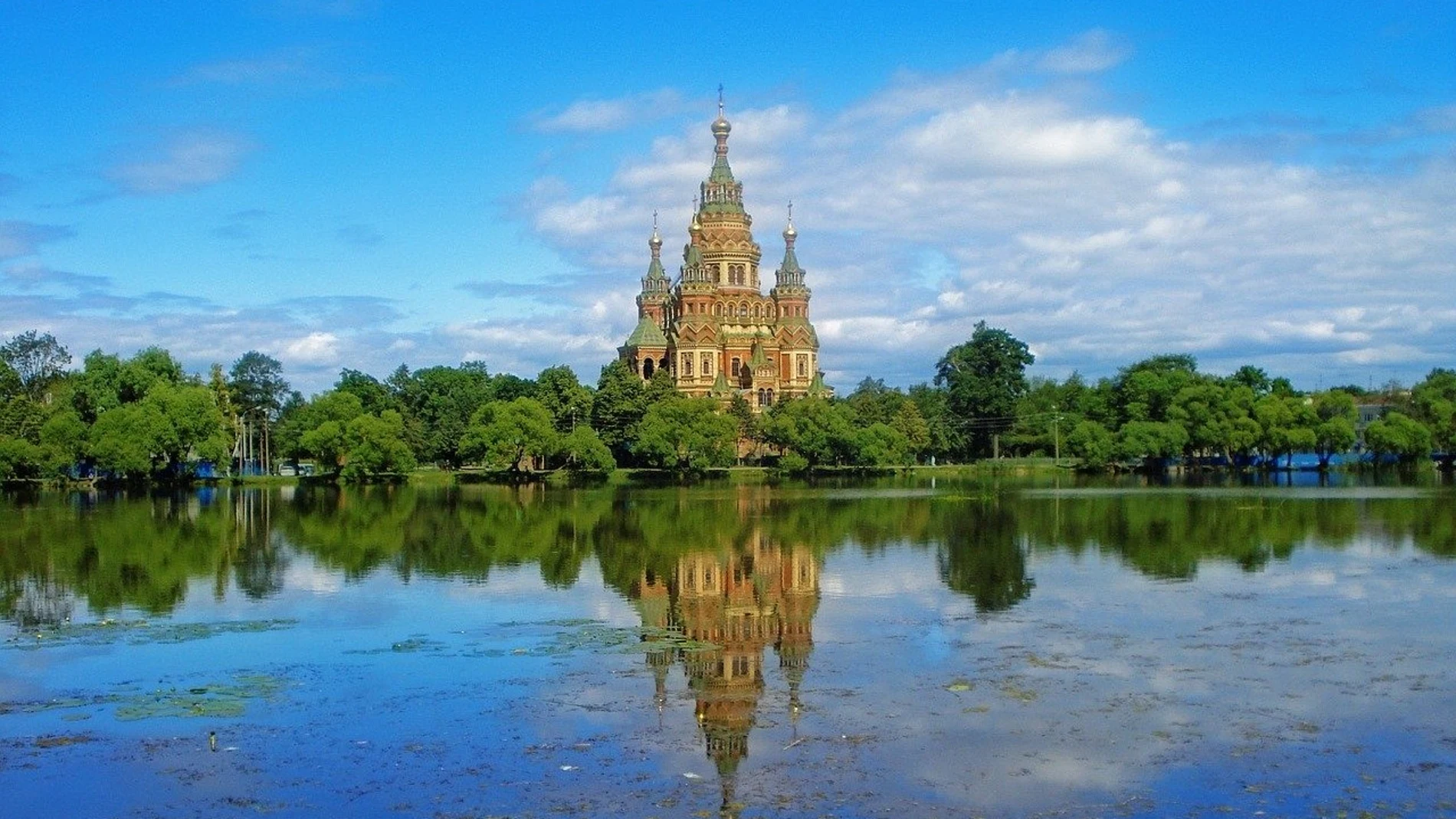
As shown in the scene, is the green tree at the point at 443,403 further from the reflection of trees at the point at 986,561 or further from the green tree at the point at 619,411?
the reflection of trees at the point at 986,561

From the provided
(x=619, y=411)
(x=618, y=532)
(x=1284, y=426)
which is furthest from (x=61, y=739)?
(x=1284, y=426)

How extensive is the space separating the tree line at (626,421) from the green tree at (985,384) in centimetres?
13

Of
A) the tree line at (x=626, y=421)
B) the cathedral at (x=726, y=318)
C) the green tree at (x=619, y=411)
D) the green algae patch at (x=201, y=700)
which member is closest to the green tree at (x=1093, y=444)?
the tree line at (x=626, y=421)

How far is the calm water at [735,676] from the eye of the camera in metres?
11.5

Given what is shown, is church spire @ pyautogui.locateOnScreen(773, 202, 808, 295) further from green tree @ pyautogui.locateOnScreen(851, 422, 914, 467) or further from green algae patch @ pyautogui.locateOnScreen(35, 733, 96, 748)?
green algae patch @ pyautogui.locateOnScreen(35, 733, 96, 748)

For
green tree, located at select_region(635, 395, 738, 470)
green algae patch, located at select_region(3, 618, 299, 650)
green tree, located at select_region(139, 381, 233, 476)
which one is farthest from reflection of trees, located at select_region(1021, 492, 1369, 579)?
green tree, located at select_region(139, 381, 233, 476)

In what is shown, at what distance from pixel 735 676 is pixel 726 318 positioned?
75.8 meters

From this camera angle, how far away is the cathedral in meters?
88.2

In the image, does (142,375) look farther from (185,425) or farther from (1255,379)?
(1255,379)

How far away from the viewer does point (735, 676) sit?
1609 cm

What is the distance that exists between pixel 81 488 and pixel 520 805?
58.5 m

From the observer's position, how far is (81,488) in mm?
62531

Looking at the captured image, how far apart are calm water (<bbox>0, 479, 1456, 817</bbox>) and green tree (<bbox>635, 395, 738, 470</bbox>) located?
38.5 meters

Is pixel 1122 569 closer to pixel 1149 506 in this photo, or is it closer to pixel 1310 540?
pixel 1310 540
